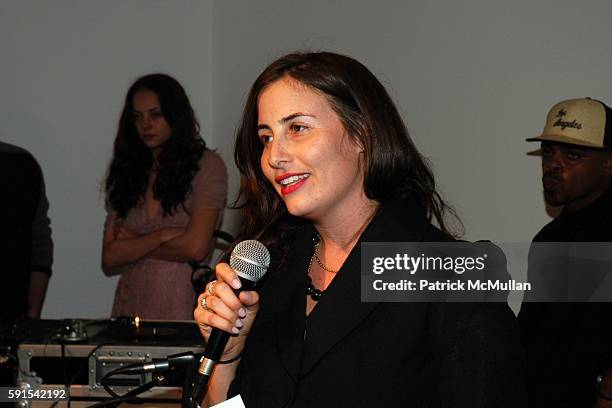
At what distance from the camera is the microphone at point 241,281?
1774mm

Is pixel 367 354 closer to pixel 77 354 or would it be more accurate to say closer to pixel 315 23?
pixel 77 354

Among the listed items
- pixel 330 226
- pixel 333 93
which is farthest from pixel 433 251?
pixel 333 93

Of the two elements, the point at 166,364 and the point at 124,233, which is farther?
the point at 124,233

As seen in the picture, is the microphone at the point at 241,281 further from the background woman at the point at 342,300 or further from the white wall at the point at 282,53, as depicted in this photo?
the white wall at the point at 282,53

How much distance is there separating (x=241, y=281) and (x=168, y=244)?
237 cm

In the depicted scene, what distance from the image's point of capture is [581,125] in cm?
365

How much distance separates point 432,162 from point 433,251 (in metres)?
2.57

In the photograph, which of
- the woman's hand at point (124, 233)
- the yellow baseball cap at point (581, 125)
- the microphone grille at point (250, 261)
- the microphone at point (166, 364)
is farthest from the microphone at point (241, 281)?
the woman's hand at point (124, 233)

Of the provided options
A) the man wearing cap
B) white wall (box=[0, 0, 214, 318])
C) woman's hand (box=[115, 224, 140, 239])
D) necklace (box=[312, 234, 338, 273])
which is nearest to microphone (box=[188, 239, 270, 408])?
necklace (box=[312, 234, 338, 273])

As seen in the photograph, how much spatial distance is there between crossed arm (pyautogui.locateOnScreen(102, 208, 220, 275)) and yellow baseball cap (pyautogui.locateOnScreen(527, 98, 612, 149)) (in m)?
1.48

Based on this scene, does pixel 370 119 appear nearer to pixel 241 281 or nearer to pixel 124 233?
pixel 241 281

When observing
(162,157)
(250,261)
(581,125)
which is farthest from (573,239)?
(250,261)

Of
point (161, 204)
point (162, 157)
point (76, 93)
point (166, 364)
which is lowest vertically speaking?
point (166, 364)

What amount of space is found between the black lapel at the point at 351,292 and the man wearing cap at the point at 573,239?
1.43 meters
